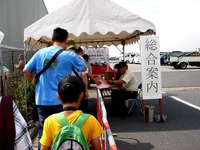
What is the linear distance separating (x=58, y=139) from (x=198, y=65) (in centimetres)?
3009

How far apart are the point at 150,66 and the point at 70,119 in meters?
5.20

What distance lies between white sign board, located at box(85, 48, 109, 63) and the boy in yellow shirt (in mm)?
12837

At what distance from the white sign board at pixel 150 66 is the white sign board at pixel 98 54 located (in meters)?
7.98

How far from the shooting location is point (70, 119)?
221 centimetres

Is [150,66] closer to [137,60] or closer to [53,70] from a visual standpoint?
[53,70]

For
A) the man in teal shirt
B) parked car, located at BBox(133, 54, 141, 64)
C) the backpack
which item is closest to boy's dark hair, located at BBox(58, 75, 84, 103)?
the backpack

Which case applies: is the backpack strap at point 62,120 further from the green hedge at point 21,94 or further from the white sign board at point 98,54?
the white sign board at point 98,54

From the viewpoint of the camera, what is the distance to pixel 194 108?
905cm

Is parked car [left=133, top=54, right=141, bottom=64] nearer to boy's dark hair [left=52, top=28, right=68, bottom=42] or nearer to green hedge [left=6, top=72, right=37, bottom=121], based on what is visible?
green hedge [left=6, top=72, right=37, bottom=121]


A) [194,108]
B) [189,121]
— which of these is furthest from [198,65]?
[189,121]

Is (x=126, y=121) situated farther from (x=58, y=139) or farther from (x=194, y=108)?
(x=58, y=139)

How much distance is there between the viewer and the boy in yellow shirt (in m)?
2.22

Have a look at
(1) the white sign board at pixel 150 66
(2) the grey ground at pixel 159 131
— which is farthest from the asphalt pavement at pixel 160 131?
(1) the white sign board at pixel 150 66

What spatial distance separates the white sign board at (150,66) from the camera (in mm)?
7098
